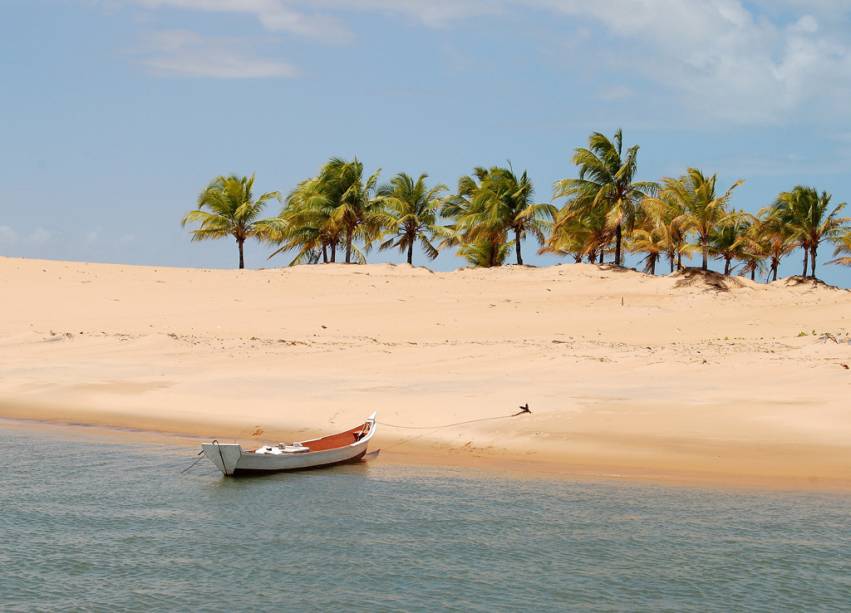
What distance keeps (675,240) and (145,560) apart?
38531mm

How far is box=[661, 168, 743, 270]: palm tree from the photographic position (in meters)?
41.7

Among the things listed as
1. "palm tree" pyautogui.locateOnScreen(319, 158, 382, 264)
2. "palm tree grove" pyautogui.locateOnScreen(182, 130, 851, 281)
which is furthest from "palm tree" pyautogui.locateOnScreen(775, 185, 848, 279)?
"palm tree" pyautogui.locateOnScreen(319, 158, 382, 264)

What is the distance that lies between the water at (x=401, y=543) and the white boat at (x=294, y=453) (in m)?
0.32

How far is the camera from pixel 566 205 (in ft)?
152

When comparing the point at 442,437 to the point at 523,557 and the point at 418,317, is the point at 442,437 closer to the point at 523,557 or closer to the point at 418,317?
the point at 523,557

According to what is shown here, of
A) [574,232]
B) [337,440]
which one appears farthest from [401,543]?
[574,232]

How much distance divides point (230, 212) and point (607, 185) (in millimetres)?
18881

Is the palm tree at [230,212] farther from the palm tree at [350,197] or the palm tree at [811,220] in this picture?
the palm tree at [811,220]

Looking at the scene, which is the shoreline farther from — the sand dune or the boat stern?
the boat stern

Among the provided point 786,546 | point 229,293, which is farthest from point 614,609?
point 229,293

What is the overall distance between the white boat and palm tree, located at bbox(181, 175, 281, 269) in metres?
30.1

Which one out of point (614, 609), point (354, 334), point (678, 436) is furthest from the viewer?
point (354, 334)

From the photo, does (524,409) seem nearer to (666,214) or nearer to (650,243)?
(666,214)

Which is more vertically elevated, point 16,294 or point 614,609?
point 16,294
